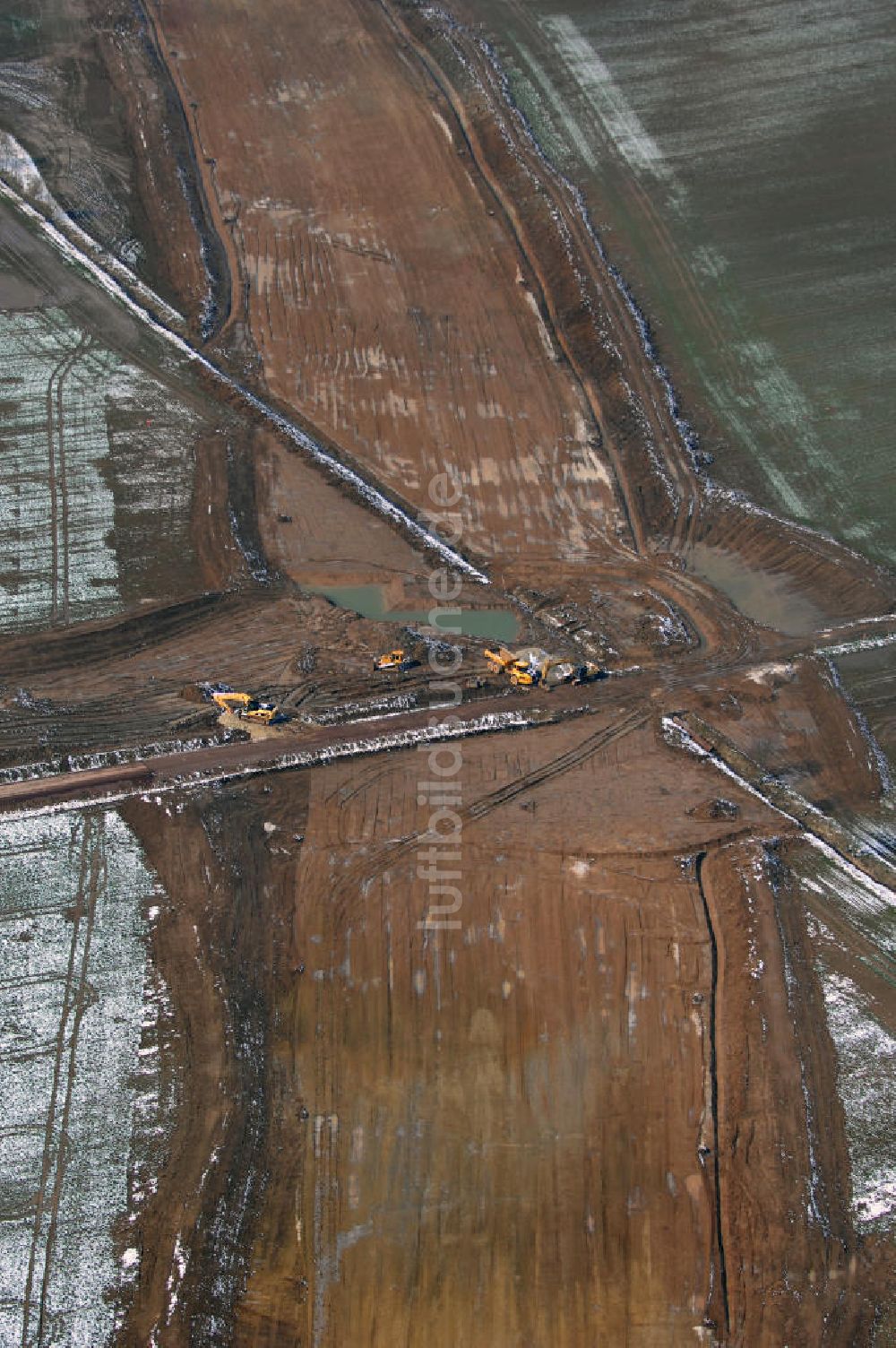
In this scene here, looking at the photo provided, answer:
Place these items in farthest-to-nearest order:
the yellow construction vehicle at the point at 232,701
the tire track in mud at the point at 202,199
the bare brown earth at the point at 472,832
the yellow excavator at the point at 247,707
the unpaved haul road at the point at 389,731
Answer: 1. the tire track in mud at the point at 202,199
2. the yellow construction vehicle at the point at 232,701
3. the yellow excavator at the point at 247,707
4. the unpaved haul road at the point at 389,731
5. the bare brown earth at the point at 472,832

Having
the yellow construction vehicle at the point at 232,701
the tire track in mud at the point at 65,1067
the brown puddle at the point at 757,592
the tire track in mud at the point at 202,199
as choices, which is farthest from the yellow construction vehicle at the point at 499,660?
the tire track in mud at the point at 202,199

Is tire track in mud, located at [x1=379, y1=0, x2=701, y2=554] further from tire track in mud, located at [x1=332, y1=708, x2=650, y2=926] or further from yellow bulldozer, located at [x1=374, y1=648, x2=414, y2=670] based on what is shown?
yellow bulldozer, located at [x1=374, y1=648, x2=414, y2=670]

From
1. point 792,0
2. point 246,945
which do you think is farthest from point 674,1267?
point 792,0

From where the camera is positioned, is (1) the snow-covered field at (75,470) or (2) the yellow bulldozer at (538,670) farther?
(1) the snow-covered field at (75,470)

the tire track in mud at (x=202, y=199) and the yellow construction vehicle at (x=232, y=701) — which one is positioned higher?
the tire track in mud at (x=202, y=199)

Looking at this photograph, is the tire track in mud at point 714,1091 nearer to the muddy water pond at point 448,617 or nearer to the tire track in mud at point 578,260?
the muddy water pond at point 448,617

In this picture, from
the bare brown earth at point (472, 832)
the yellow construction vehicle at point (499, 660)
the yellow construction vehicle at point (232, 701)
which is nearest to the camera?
the bare brown earth at point (472, 832)

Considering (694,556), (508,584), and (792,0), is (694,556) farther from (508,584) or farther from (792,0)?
(792,0)

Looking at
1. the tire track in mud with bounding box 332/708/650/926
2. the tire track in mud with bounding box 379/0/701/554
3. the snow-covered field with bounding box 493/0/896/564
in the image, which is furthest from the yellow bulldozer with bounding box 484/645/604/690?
the snow-covered field with bounding box 493/0/896/564

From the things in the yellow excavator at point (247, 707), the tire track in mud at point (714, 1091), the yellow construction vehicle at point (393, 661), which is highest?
the yellow construction vehicle at point (393, 661)
